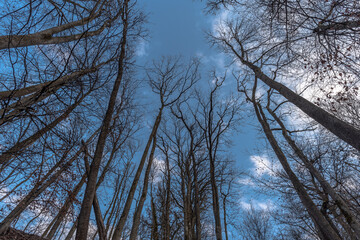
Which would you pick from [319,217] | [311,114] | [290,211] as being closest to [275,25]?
[311,114]

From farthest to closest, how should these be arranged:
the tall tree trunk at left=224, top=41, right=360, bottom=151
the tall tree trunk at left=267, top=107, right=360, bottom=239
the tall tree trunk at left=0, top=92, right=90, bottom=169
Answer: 1. the tall tree trunk at left=267, top=107, right=360, bottom=239
2. the tall tree trunk at left=0, top=92, right=90, bottom=169
3. the tall tree trunk at left=224, top=41, right=360, bottom=151

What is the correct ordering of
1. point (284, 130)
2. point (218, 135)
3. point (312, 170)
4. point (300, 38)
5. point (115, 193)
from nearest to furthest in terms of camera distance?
point (300, 38) < point (312, 170) < point (284, 130) < point (218, 135) < point (115, 193)

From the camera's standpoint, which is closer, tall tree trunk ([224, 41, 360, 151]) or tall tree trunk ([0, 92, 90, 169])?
tall tree trunk ([224, 41, 360, 151])

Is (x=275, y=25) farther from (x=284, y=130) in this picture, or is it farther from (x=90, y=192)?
(x=90, y=192)

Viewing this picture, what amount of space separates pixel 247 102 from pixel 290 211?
672cm

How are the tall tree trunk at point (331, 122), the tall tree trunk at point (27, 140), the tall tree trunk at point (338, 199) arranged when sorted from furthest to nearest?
the tall tree trunk at point (338, 199)
the tall tree trunk at point (27, 140)
the tall tree trunk at point (331, 122)

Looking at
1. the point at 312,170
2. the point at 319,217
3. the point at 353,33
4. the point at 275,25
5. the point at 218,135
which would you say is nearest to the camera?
the point at 353,33

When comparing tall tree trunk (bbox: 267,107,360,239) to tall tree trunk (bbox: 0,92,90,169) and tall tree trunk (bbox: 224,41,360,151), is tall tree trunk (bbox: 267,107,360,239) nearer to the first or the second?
tall tree trunk (bbox: 224,41,360,151)

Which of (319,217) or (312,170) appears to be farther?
(312,170)

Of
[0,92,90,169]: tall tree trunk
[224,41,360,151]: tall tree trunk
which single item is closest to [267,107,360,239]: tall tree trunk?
[224,41,360,151]: tall tree trunk

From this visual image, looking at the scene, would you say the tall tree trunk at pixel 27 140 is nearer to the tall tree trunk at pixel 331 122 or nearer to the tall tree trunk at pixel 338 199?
the tall tree trunk at pixel 331 122

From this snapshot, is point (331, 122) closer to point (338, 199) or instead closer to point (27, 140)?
point (338, 199)

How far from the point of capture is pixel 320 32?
4355mm

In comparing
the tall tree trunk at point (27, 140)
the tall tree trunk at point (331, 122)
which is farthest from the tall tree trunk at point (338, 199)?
the tall tree trunk at point (27, 140)
